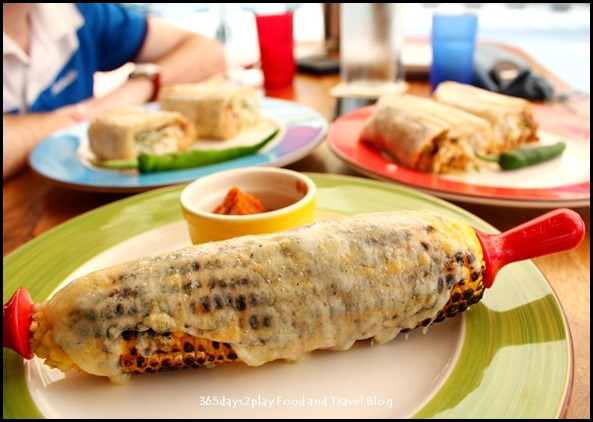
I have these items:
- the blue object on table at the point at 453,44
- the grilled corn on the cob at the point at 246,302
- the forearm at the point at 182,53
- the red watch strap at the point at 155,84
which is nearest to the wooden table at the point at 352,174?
the grilled corn on the cob at the point at 246,302

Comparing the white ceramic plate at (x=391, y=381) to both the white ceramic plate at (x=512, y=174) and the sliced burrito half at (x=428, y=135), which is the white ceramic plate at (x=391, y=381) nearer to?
the white ceramic plate at (x=512, y=174)

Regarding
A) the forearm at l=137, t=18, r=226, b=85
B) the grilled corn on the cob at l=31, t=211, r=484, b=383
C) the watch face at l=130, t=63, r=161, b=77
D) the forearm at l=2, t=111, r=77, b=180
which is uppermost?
the forearm at l=137, t=18, r=226, b=85

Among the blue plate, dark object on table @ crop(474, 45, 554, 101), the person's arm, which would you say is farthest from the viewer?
Answer: the person's arm

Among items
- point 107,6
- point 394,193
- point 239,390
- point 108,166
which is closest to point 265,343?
point 239,390

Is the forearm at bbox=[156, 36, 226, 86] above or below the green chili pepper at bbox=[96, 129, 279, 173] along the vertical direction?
above

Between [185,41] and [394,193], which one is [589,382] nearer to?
[394,193]

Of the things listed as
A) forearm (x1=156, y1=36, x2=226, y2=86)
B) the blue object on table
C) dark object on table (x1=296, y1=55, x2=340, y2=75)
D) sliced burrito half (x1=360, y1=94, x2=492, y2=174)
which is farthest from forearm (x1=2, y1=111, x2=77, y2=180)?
the blue object on table

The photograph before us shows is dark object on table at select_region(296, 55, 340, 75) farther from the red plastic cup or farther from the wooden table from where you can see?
the wooden table
